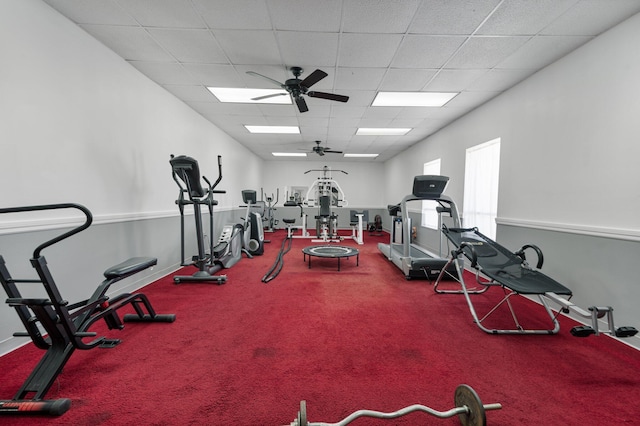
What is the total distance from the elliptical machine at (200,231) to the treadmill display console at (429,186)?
2.87m

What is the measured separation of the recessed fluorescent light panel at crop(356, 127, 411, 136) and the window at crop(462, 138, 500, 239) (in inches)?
67.4

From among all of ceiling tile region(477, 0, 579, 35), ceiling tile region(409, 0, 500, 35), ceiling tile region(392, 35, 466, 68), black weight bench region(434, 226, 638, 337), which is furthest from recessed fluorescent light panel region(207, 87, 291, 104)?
black weight bench region(434, 226, 638, 337)

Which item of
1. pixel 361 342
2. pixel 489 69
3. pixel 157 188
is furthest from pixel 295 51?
pixel 361 342

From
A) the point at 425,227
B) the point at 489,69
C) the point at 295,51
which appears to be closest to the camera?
the point at 295,51

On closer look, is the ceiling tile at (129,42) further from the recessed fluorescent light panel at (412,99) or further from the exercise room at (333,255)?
the recessed fluorescent light panel at (412,99)

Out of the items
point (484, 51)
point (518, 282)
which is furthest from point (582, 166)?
point (484, 51)

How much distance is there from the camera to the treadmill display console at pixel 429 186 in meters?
3.63

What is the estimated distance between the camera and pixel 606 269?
2365 millimetres

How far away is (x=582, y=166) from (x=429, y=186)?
1537 mm

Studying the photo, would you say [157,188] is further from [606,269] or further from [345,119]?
[606,269]

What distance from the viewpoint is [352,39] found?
8.69ft

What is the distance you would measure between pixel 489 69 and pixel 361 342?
3527mm

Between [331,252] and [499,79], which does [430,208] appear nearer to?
[331,252]

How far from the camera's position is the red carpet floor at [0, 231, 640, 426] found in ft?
4.66
